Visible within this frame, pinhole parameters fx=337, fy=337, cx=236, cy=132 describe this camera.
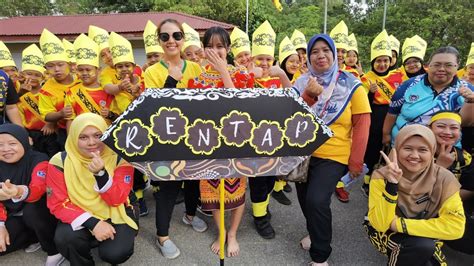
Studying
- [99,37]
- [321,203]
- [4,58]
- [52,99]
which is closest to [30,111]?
[52,99]

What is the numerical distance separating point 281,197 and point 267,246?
3.33ft

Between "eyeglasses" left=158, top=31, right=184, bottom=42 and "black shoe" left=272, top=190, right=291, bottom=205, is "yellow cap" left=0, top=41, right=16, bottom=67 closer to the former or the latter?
"eyeglasses" left=158, top=31, right=184, bottom=42

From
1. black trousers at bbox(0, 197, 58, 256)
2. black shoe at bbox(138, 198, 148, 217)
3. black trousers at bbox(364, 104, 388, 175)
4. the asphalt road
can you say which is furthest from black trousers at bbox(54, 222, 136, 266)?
black trousers at bbox(364, 104, 388, 175)

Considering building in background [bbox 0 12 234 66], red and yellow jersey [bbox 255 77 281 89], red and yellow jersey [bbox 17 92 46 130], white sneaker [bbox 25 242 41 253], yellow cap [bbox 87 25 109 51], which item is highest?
building in background [bbox 0 12 234 66]

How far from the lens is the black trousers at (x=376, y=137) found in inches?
175

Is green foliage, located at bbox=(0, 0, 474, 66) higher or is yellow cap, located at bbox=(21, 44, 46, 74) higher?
green foliage, located at bbox=(0, 0, 474, 66)

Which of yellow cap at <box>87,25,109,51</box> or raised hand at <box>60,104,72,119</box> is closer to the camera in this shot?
raised hand at <box>60,104,72,119</box>

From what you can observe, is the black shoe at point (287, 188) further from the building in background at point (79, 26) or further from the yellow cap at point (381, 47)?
the building in background at point (79, 26)

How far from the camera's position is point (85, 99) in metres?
3.63

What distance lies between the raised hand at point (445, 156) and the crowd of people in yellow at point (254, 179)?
0.04 ft

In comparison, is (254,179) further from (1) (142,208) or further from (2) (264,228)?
(1) (142,208)

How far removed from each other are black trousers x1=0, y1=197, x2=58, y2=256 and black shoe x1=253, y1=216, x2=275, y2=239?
74.4 inches

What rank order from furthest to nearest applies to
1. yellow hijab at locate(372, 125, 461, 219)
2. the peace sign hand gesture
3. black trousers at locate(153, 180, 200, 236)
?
1. black trousers at locate(153, 180, 200, 236)
2. yellow hijab at locate(372, 125, 461, 219)
3. the peace sign hand gesture

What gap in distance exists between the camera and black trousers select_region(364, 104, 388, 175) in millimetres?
4441
